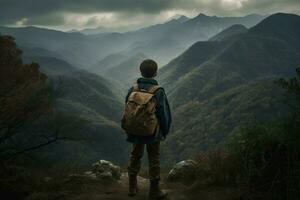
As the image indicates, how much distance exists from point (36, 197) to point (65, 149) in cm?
8265

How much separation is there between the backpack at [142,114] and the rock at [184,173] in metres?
2.14

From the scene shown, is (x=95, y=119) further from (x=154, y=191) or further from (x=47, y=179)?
(x=154, y=191)

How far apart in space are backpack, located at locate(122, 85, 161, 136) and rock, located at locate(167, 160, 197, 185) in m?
2.14

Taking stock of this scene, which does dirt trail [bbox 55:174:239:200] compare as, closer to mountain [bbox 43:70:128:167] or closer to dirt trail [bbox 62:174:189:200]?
dirt trail [bbox 62:174:189:200]

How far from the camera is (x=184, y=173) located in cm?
724

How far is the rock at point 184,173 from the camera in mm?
7070

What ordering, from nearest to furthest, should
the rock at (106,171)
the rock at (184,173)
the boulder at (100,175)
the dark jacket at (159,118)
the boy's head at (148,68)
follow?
the dark jacket at (159,118)
the boy's head at (148,68)
the boulder at (100,175)
the rock at (184,173)
the rock at (106,171)

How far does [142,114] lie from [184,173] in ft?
8.34

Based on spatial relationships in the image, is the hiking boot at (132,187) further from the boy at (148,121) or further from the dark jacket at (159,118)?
the dark jacket at (159,118)

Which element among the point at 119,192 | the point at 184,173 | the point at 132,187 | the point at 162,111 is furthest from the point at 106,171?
the point at 162,111

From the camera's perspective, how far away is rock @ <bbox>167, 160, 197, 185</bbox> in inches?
278

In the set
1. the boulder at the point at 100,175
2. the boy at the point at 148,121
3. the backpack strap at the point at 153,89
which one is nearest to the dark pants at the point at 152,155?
the boy at the point at 148,121

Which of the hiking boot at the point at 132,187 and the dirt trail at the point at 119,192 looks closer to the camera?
the dirt trail at the point at 119,192

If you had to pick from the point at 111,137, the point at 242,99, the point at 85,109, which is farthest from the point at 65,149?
the point at 242,99
